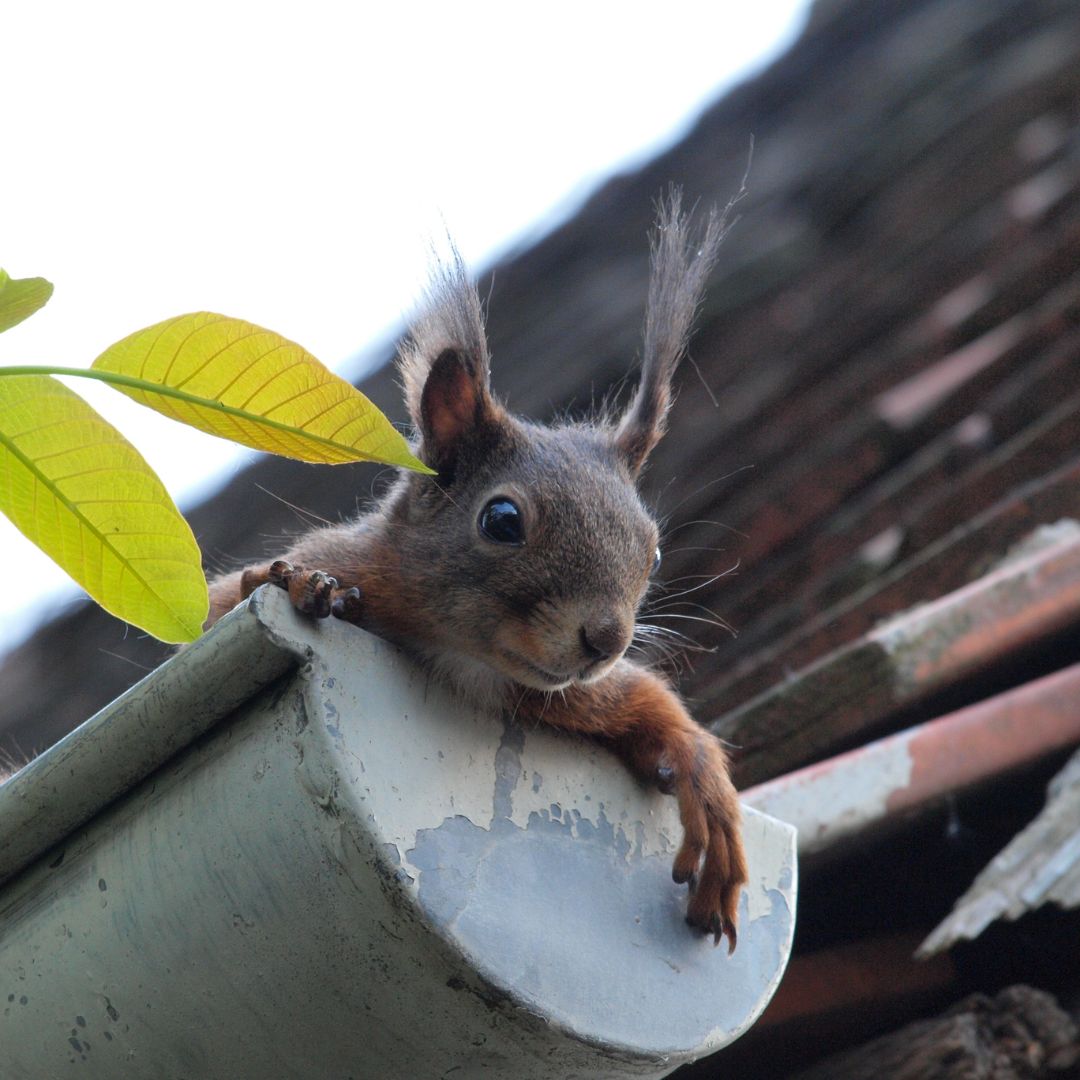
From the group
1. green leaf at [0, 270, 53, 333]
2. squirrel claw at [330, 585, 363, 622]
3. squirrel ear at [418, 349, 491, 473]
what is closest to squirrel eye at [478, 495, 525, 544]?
squirrel ear at [418, 349, 491, 473]

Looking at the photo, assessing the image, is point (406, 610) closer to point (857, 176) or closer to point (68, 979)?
point (68, 979)

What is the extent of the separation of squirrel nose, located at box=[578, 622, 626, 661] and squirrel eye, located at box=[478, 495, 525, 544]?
173mm

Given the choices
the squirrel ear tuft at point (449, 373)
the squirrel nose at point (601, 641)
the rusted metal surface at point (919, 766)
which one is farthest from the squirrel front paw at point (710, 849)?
the squirrel ear tuft at point (449, 373)

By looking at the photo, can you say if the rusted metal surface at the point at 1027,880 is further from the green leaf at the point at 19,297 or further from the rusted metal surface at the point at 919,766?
the green leaf at the point at 19,297

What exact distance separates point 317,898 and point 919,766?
0.98m

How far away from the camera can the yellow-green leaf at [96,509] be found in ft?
3.31

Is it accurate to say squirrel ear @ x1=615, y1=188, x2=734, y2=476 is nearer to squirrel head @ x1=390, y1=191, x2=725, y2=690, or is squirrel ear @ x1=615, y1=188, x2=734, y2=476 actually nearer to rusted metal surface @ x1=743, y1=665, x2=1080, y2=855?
squirrel head @ x1=390, y1=191, x2=725, y2=690

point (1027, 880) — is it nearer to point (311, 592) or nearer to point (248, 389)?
point (311, 592)

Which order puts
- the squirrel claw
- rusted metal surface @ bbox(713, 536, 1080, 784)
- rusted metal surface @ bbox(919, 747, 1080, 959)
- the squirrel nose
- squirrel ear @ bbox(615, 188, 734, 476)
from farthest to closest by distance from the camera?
rusted metal surface @ bbox(713, 536, 1080, 784) → squirrel ear @ bbox(615, 188, 734, 476) → rusted metal surface @ bbox(919, 747, 1080, 959) → the squirrel nose → the squirrel claw

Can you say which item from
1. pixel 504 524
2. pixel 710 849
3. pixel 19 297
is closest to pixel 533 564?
pixel 504 524

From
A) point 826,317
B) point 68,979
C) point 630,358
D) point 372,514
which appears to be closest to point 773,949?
point 68,979

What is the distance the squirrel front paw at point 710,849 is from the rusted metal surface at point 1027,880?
14.4 inches

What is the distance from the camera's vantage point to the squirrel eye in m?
1.72

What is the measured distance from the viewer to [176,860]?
1.22 meters
